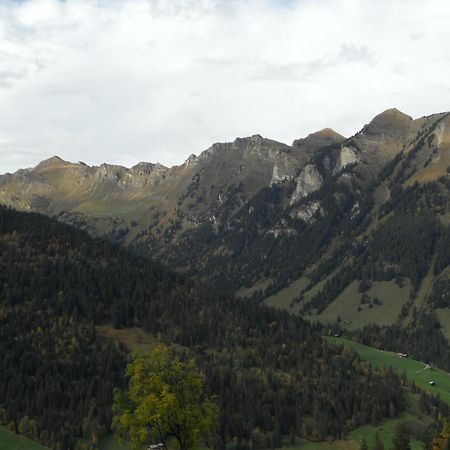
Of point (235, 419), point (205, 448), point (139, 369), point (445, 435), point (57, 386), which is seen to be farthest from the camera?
point (57, 386)

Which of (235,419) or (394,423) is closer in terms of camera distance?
(235,419)

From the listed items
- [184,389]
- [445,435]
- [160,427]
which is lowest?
[445,435]

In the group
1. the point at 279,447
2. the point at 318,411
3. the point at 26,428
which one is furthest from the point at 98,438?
the point at 318,411

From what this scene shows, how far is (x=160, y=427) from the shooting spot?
79.4m

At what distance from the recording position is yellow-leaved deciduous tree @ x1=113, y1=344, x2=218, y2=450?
76312mm

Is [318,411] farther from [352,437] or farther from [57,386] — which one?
[57,386]

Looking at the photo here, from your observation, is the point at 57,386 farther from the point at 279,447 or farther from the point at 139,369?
the point at 139,369

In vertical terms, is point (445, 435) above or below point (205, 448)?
above

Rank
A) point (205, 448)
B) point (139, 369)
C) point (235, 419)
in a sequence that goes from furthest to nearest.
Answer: point (235, 419), point (205, 448), point (139, 369)

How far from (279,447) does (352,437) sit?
2603 cm

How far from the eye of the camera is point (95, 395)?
643ft

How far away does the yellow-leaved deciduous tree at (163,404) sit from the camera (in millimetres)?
76312

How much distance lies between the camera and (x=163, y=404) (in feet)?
246

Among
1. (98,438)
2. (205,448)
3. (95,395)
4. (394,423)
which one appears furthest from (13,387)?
(394,423)
